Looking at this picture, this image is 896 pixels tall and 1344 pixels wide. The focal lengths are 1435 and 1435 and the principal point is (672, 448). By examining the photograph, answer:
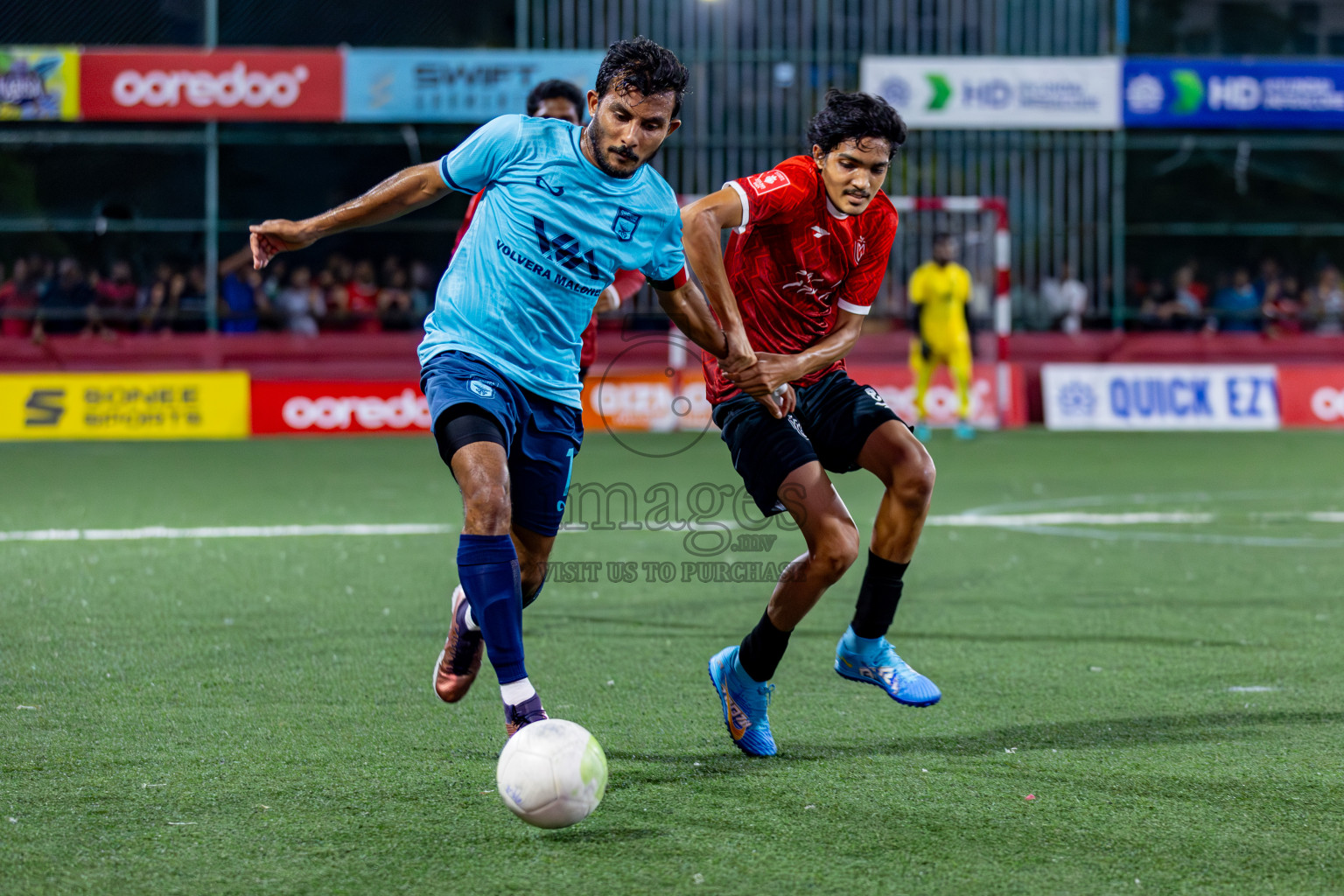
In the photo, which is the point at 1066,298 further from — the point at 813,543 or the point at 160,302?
the point at 813,543

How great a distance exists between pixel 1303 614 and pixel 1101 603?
2.97ft

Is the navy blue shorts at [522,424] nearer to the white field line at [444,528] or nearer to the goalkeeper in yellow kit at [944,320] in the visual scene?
the white field line at [444,528]

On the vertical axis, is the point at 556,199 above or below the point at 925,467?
above

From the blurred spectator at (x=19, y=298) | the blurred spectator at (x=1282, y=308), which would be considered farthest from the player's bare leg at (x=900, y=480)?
the blurred spectator at (x=1282, y=308)

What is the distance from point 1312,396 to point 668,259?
55.5ft

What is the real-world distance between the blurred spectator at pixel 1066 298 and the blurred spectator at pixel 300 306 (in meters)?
10.6

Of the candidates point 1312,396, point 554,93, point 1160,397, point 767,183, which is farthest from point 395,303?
point 767,183

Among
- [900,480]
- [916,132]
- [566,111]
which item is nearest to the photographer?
[900,480]

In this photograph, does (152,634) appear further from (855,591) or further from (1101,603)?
(1101,603)

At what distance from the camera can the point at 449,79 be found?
63.8 ft

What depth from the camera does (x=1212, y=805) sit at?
379cm

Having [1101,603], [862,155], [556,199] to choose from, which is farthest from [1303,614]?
[556,199]

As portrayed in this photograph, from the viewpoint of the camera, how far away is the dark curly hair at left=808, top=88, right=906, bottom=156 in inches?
184

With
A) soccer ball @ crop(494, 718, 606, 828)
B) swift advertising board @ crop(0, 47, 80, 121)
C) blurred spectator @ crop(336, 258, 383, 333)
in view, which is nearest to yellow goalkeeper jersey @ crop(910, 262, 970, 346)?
blurred spectator @ crop(336, 258, 383, 333)
